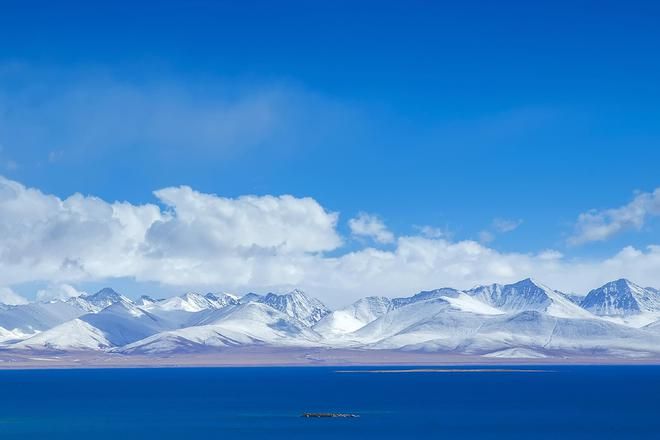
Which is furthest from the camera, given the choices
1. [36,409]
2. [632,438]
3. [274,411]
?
[36,409]

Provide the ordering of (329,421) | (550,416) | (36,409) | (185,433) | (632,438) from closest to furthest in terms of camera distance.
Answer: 1. (632,438)
2. (185,433)
3. (329,421)
4. (550,416)
5. (36,409)

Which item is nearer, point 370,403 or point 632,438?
point 632,438

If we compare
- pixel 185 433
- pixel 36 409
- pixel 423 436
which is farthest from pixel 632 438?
pixel 36 409

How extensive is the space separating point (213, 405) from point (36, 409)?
33.0m

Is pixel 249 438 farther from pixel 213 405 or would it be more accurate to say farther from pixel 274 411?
pixel 213 405

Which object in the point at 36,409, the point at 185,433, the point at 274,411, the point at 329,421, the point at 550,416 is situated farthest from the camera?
the point at 36,409

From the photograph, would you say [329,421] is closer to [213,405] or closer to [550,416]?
[550,416]

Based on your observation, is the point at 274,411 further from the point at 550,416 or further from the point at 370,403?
the point at 550,416

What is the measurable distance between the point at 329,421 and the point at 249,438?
24545 millimetres

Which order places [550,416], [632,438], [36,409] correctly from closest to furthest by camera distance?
[632,438] < [550,416] < [36,409]

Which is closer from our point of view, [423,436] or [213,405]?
[423,436]

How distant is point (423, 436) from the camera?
5172 inches

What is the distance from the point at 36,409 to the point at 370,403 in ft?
206

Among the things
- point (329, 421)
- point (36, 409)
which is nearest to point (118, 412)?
point (36, 409)
